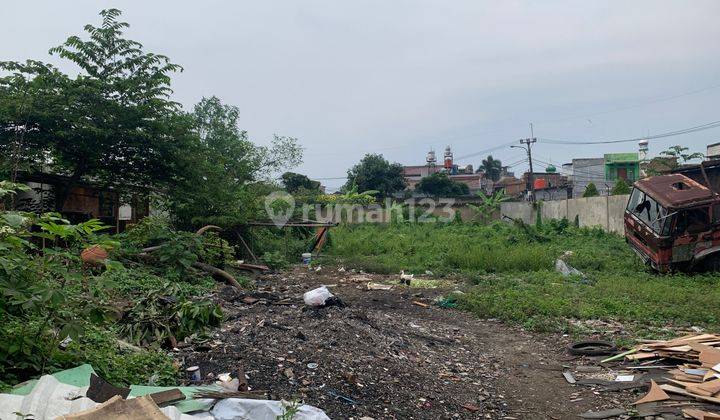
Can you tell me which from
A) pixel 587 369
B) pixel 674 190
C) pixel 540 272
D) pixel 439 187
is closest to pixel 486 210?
pixel 439 187

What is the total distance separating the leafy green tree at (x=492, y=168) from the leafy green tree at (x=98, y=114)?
4806cm

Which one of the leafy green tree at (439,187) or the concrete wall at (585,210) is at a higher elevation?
the leafy green tree at (439,187)

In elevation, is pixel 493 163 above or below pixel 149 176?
above

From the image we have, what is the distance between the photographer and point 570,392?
527cm

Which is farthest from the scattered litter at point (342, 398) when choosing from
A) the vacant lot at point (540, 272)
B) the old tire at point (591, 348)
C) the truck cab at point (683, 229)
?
the truck cab at point (683, 229)

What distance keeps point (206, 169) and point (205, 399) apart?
9148 mm

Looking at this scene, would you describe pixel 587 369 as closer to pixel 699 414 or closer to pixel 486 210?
pixel 699 414

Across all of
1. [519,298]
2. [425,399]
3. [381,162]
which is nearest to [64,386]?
[425,399]

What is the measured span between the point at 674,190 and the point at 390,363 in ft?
30.8

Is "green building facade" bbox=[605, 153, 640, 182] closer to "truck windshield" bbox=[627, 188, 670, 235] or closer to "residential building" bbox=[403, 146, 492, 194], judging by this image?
"residential building" bbox=[403, 146, 492, 194]

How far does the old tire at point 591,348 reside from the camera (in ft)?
20.9

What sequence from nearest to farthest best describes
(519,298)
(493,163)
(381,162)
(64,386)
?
(64,386), (519,298), (381,162), (493,163)

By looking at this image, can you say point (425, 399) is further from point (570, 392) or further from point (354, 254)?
point (354, 254)

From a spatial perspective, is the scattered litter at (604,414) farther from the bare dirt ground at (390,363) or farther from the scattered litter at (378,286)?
the scattered litter at (378,286)
